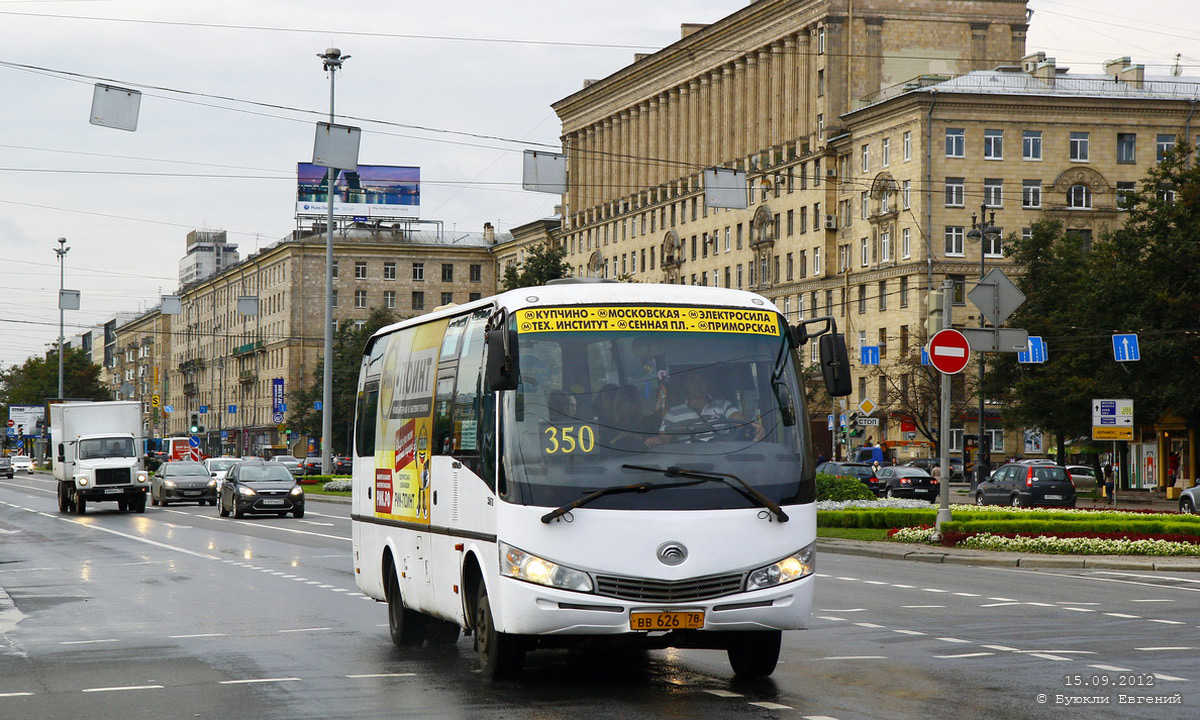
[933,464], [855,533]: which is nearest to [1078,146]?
[933,464]

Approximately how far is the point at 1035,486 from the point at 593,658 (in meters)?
33.4

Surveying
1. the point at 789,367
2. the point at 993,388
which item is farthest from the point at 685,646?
the point at 993,388

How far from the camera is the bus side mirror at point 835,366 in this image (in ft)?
36.9

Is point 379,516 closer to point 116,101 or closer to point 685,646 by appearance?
point 685,646

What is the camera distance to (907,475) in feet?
173

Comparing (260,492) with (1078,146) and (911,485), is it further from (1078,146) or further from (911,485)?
(1078,146)

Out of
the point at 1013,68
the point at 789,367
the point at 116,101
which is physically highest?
the point at 1013,68

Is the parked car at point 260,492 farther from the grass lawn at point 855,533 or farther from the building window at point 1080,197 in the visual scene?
the building window at point 1080,197

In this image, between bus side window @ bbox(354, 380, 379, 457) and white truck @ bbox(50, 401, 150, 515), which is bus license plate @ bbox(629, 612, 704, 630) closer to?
bus side window @ bbox(354, 380, 379, 457)

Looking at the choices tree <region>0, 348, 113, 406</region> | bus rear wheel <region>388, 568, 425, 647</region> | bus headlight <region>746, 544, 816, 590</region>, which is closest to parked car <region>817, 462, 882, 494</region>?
bus rear wheel <region>388, 568, 425, 647</region>

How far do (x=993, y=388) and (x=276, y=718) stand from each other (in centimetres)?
6376

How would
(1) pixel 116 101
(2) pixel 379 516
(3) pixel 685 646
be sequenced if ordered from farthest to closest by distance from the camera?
1. (1) pixel 116 101
2. (2) pixel 379 516
3. (3) pixel 685 646

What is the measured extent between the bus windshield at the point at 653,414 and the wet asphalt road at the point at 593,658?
139cm

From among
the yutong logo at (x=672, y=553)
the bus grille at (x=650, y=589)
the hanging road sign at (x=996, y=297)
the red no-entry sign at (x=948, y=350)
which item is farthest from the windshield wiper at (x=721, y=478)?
the hanging road sign at (x=996, y=297)
